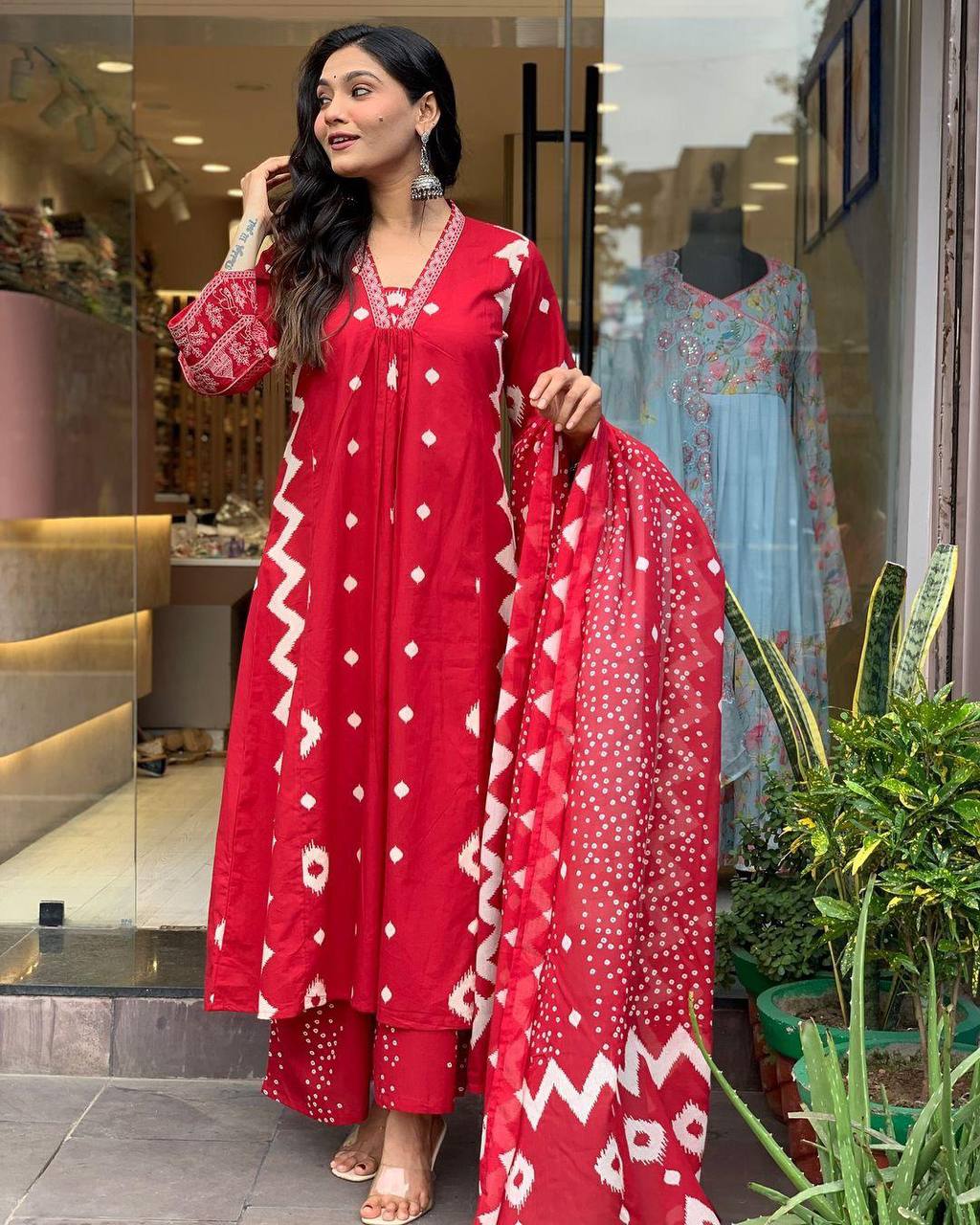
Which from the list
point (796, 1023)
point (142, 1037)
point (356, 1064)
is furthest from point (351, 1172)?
point (796, 1023)

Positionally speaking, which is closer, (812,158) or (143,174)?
(812,158)

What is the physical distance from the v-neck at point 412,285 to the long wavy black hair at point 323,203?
0.08 feet

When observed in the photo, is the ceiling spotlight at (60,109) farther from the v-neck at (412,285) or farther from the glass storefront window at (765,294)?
the v-neck at (412,285)

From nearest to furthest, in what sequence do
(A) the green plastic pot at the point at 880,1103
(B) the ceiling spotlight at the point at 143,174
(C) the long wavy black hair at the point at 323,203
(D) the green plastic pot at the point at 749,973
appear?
(A) the green plastic pot at the point at 880,1103, (C) the long wavy black hair at the point at 323,203, (D) the green plastic pot at the point at 749,973, (B) the ceiling spotlight at the point at 143,174

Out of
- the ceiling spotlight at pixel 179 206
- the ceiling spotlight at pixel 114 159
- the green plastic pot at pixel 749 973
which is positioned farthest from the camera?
the ceiling spotlight at pixel 179 206

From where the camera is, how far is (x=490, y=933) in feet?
6.84

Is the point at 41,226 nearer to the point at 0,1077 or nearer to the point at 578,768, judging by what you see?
the point at 0,1077

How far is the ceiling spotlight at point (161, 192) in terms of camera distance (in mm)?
7895

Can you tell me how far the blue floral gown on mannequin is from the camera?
114 inches

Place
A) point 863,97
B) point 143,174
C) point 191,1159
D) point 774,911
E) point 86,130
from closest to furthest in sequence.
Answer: point 191,1159 < point 774,911 < point 863,97 < point 86,130 < point 143,174

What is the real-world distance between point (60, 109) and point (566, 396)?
6.50ft

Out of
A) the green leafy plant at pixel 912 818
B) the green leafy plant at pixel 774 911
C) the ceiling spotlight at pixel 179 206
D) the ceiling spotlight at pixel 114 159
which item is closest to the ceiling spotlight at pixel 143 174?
the ceiling spotlight at pixel 179 206

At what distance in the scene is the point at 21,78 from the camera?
3.26 m

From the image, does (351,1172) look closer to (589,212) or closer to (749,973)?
(749,973)
